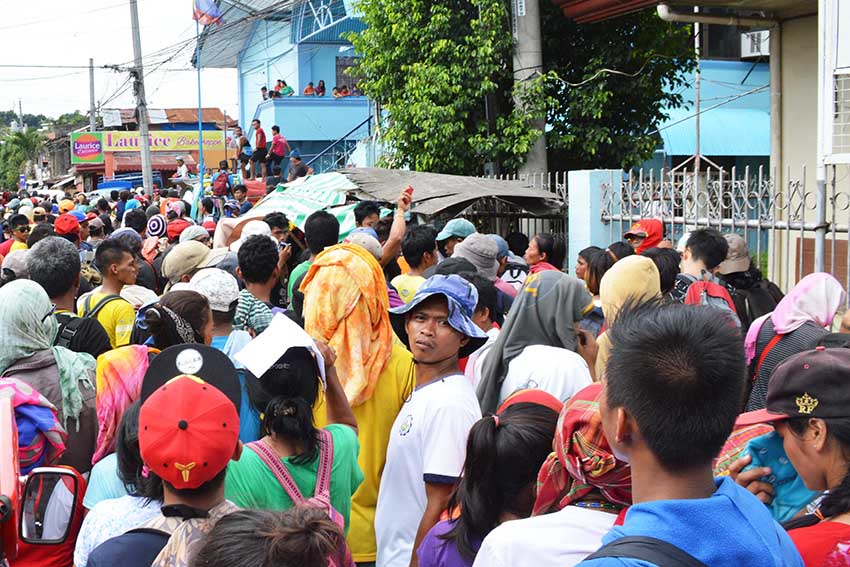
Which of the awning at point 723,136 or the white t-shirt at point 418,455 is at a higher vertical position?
the awning at point 723,136

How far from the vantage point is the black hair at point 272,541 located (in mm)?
1896

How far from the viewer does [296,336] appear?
325 centimetres

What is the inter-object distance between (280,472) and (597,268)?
3.45 metres

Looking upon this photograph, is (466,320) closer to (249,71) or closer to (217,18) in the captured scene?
(217,18)

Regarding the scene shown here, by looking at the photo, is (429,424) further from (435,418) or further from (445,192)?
(445,192)

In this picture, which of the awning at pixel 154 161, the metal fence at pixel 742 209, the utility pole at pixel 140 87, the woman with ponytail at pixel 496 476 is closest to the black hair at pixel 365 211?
the metal fence at pixel 742 209

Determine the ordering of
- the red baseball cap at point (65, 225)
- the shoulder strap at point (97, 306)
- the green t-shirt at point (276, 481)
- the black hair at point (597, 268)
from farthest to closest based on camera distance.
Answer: the red baseball cap at point (65, 225) < the black hair at point (597, 268) < the shoulder strap at point (97, 306) < the green t-shirt at point (276, 481)

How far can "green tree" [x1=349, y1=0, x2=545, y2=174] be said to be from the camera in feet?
41.2

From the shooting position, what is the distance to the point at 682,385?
5.96ft

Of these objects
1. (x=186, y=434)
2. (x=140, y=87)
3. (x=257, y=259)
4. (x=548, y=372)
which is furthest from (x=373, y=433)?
(x=140, y=87)

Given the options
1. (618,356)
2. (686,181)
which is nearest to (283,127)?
(686,181)

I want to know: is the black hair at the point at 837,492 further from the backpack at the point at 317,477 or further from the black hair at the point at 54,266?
the black hair at the point at 54,266

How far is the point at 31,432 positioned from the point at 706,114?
22516 millimetres

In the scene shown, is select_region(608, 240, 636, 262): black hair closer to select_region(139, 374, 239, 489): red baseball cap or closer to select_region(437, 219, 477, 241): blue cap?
select_region(437, 219, 477, 241): blue cap
